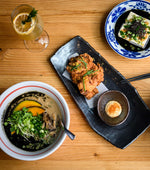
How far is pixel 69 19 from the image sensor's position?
2361mm

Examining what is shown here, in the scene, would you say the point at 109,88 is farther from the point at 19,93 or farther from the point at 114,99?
the point at 19,93

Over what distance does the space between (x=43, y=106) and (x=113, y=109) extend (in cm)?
81

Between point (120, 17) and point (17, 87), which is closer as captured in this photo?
point (17, 87)

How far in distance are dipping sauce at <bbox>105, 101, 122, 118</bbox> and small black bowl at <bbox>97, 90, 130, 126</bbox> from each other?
0.14 ft

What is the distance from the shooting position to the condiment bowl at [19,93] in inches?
78.6

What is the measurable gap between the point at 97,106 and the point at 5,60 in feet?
4.06

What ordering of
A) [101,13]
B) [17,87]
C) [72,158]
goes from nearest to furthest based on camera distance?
[17,87] → [72,158] → [101,13]

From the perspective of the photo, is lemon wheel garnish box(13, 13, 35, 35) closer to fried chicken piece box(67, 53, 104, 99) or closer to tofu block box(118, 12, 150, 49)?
fried chicken piece box(67, 53, 104, 99)

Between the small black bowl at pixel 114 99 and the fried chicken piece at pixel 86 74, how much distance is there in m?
0.13

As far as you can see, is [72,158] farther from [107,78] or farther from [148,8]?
[148,8]

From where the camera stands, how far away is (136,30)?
90.8 inches

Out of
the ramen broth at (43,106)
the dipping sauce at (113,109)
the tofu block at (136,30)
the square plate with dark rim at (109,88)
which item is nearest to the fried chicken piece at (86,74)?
the square plate with dark rim at (109,88)

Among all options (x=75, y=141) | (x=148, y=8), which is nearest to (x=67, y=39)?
(x=148, y=8)

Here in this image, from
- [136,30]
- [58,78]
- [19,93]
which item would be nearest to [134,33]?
[136,30]
